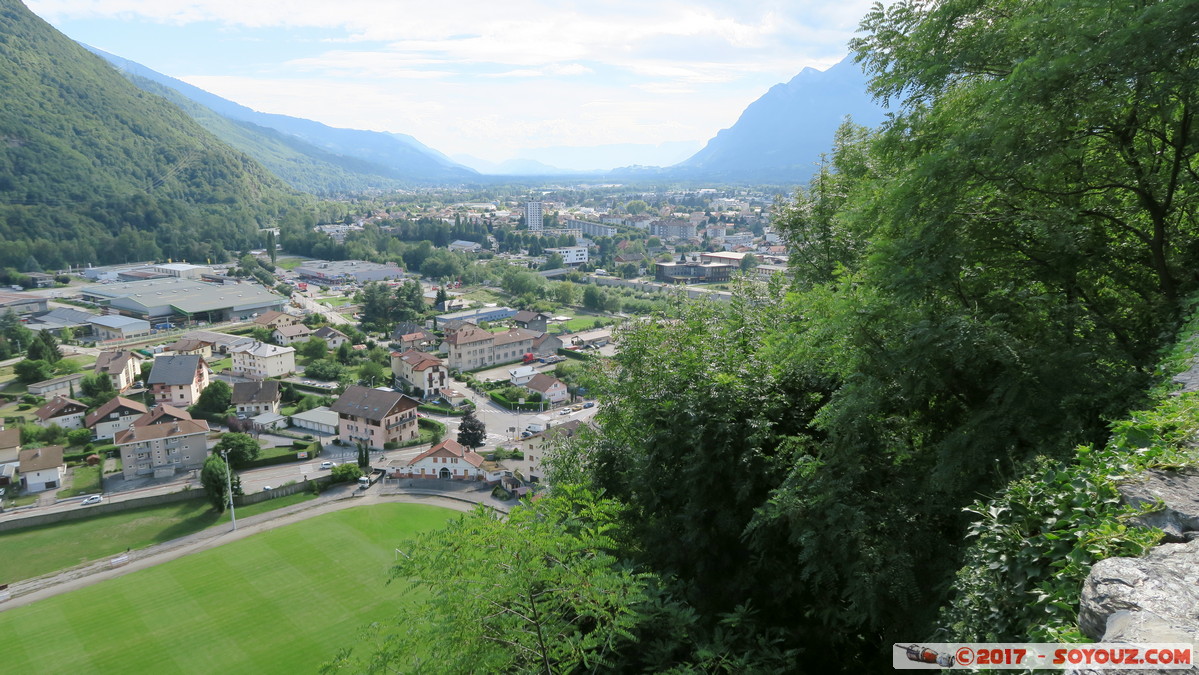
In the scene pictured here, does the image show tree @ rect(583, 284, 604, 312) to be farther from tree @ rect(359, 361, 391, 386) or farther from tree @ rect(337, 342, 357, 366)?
tree @ rect(359, 361, 391, 386)

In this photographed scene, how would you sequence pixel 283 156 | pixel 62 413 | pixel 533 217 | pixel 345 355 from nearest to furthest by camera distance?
1. pixel 62 413
2. pixel 345 355
3. pixel 533 217
4. pixel 283 156

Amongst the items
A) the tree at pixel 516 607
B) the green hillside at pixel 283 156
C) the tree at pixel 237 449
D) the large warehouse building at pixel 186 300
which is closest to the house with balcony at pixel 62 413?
the tree at pixel 237 449

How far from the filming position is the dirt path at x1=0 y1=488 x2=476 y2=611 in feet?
49.3

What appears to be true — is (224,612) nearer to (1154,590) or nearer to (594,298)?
(1154,590)

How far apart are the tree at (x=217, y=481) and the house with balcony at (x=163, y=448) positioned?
374 centimetres

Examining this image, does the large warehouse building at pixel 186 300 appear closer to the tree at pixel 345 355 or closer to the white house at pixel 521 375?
the tree at pixel 345 355

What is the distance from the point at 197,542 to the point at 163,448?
5.41 m

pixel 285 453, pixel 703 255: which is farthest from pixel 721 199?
pixel 285 453

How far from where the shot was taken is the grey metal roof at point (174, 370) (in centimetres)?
2638

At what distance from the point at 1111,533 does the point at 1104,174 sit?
247 centimetres

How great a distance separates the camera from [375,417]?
23000 millimetres

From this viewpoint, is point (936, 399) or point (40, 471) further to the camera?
point (40, 471)

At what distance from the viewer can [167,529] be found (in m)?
17.6

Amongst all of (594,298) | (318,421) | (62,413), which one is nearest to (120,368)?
(62,413)
